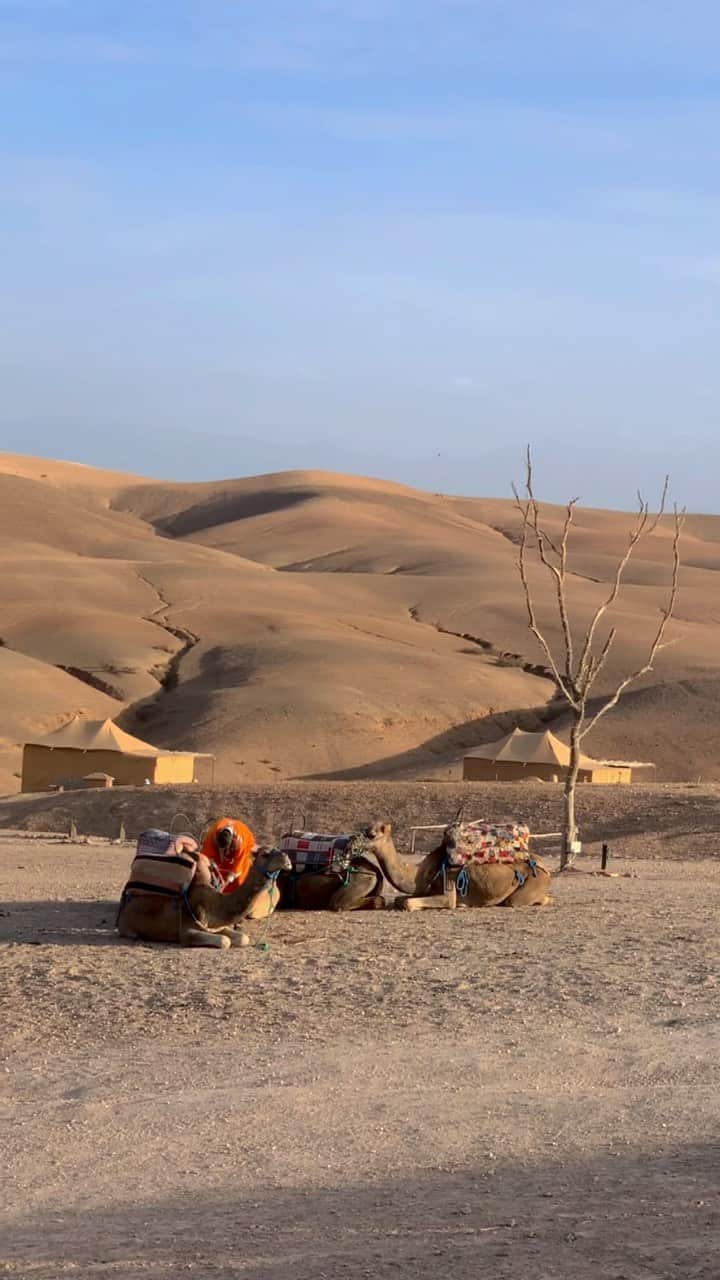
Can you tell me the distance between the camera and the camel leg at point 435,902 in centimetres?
1563

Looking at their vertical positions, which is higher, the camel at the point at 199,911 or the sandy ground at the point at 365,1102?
the camel at the point at 199,911

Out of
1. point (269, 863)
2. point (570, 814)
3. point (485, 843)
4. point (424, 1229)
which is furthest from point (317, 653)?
point (424, 1229)

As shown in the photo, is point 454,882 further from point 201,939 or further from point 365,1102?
point 365,1102

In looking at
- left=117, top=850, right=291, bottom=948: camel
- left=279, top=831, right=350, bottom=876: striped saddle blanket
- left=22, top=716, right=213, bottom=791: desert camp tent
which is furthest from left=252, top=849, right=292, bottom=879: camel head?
left=22, top=716, right=213, bottom=791: desert camp tent

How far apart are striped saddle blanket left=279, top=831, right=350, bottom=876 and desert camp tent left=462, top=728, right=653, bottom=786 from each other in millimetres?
19236

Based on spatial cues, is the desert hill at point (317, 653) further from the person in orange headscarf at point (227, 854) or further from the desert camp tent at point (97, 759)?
the person in orange headscarf at point (227, 854)

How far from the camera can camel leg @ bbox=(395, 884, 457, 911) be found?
15.6 meters

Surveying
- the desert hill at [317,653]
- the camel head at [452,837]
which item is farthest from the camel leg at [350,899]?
the desert hill at [317,653]

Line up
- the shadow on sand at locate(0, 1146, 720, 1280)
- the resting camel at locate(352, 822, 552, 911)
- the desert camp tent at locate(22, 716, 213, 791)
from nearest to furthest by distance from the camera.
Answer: the shadow on sand at locate(0, 1146, 720, 1280)
the resting camel at locate(352, 822, 552, 911)
the desert camp tent at locate(22, 716, 213, 791)

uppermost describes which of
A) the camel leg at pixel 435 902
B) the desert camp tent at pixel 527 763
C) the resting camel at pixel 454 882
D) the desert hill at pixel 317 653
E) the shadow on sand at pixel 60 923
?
the desert hill at pixel 317 653

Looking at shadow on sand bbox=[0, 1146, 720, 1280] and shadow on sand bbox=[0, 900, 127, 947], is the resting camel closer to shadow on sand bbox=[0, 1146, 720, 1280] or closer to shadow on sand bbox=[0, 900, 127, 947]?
shadow on sand bbox=[0, 900, 127, 947]

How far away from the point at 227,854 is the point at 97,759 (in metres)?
22.8

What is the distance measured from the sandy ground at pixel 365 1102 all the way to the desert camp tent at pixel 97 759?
20.6 meters

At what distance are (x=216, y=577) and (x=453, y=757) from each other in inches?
1241
